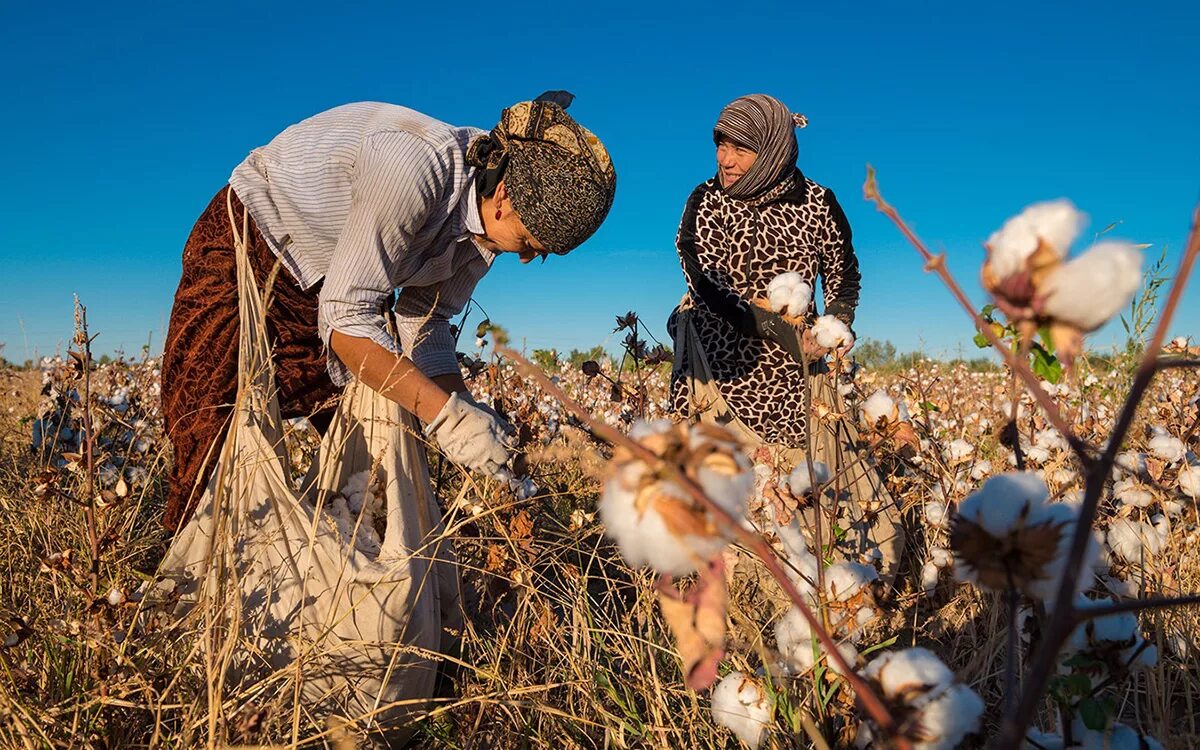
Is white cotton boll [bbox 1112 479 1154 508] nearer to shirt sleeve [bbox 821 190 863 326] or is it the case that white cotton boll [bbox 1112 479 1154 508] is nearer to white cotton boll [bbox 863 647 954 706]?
shirt sleeve [bbox 821 190 863 326]

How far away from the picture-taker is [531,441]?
2643 millimetres

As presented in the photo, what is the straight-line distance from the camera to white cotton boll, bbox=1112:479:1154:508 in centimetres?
252

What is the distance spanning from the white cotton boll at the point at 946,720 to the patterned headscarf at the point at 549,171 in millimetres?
1555

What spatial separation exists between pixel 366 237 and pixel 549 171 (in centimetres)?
49

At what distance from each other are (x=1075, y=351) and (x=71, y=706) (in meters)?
1.86

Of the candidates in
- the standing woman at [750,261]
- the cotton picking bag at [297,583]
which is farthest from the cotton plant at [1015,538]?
the standing woman at [750,261]

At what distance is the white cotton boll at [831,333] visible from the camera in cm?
168

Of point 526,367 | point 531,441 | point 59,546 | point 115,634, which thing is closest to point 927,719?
point 526,367

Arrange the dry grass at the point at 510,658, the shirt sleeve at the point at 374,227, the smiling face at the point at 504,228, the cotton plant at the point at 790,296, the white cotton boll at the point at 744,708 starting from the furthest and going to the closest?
the smiling face at the point at 504,228 → the shirt sleeve at the point at 374,227 → the cotton plant at the point at 790,296 → the dry grass at the point at 510,658 → the white cotton boll at the point at 744,708

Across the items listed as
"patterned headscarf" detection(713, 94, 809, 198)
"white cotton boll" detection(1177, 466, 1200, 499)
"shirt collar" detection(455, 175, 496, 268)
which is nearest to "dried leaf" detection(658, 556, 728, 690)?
"shirt collar" detection(455, 175, 496, 268)

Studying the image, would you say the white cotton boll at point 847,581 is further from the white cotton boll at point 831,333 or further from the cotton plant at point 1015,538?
the cotton plant at point 1015,538

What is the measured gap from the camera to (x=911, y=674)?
750mm

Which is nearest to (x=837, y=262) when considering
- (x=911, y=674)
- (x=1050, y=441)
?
(x=1050, y=441)

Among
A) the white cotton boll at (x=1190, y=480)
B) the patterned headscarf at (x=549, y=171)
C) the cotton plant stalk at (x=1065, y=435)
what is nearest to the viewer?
the cotton plant stalk at (x=1065, y=435)
